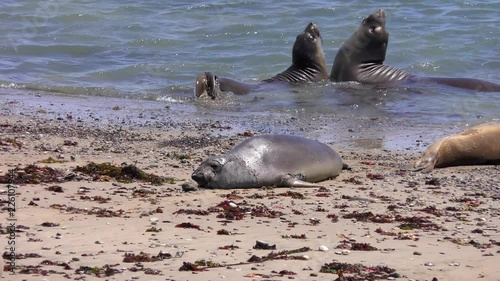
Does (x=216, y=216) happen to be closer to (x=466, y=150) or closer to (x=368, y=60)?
(x=466, y=150)

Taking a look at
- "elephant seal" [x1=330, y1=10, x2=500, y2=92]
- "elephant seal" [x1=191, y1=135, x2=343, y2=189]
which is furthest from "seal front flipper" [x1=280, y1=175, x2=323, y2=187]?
"elephant seal" [x1=330, y1=10, x2=500, y2=92]

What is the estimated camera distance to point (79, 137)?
9555 millimetres

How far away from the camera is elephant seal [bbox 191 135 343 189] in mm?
7562

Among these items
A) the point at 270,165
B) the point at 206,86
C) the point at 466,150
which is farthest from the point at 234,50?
the point at 270,165

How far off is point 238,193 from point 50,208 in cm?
169

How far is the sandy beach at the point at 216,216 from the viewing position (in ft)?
15.9

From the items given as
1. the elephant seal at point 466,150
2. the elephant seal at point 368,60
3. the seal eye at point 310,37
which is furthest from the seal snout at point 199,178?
the seal eye at point 310,37

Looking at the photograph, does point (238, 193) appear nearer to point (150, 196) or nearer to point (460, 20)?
point (150, 196)

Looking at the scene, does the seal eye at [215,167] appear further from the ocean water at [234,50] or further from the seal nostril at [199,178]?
the ocean water at [234,50]

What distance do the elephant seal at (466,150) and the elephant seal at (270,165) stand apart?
40.3 inches

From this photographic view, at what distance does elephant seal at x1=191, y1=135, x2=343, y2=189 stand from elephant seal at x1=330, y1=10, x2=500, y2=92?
22.5ft

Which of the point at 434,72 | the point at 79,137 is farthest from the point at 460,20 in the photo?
the point at 79,137

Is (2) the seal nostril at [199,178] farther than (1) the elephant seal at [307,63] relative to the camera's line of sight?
No

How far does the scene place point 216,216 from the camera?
6.20 m
